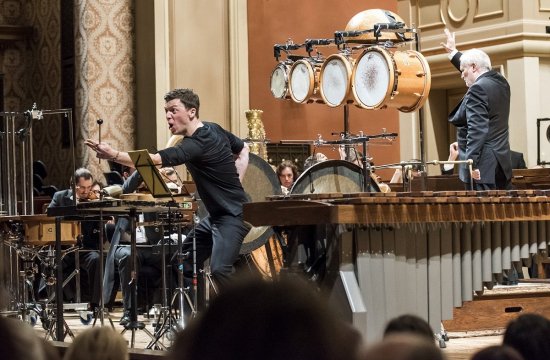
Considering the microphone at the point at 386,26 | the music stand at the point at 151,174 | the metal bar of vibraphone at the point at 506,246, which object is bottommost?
the metal bar of vibraphone at the point at 506,246

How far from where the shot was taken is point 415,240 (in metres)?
5.32

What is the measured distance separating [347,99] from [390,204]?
3325mm

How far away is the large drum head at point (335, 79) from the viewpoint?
8.41m

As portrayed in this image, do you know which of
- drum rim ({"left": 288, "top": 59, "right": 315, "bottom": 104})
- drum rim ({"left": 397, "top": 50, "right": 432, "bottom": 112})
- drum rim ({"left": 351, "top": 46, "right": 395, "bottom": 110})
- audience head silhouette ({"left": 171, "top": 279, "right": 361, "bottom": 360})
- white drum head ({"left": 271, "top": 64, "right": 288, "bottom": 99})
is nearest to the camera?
audience head silhouette ({"left": 171, "top": 279, "right": 361, "bottom": 360})

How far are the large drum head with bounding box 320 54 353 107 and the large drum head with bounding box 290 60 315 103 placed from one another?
308 mm

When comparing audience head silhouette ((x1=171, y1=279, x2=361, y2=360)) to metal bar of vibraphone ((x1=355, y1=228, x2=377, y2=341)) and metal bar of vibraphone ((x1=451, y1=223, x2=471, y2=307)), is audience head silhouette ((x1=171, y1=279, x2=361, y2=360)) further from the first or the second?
metal bar of vibraphone ((x1=451, y1=223, x2=471, y2=307))

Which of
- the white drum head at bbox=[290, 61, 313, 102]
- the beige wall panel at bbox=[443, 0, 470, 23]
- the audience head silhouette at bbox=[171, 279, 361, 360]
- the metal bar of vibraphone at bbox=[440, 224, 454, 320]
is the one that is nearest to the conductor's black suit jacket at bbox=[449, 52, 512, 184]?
the white drum head at bbox=[290, 61, 313, 102]

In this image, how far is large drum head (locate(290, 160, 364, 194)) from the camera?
7344mm

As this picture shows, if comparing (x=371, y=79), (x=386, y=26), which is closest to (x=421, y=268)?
(x=371, y=79)

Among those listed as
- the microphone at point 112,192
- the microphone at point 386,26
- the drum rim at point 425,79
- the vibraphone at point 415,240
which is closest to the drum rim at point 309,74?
the microphone at point 386,26

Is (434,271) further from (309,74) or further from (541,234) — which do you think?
(309,74)

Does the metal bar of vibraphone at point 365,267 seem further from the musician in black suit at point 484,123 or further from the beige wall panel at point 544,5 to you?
the beige wall panel at point 544,5

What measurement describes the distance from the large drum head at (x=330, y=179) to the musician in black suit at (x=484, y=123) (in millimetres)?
735

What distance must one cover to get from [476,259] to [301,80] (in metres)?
4.03
